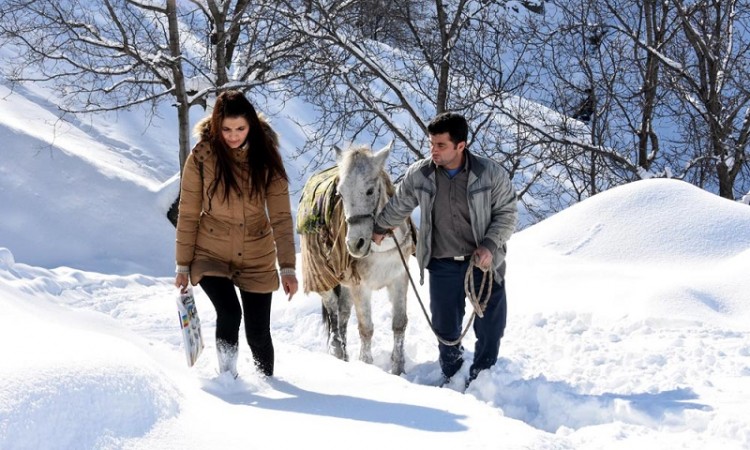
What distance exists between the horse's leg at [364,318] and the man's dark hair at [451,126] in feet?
5.51

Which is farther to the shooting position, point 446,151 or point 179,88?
point 179,88

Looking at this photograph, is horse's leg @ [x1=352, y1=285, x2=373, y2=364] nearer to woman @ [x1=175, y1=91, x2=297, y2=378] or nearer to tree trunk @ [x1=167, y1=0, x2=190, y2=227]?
woman @ [x1=175, y1=91, x2=297, y2=378]

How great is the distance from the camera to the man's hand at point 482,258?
4492 millimetres

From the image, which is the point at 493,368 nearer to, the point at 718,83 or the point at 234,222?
the point at 234,222

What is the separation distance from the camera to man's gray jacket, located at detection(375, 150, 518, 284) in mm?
4602

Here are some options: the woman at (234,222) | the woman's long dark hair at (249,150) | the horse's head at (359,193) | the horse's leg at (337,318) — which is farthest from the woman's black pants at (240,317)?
the horse's leg at (337,318)

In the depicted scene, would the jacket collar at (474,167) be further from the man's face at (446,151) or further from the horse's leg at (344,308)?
the horse's leg at (344,308)

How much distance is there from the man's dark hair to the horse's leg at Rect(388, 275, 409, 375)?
1.53 metres

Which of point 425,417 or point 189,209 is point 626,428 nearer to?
point 425,417

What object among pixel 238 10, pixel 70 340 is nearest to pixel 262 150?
pixel 70 340

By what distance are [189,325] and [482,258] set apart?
1.66 m

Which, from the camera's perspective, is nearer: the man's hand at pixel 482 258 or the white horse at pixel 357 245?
the man's hand at pixel 482 258

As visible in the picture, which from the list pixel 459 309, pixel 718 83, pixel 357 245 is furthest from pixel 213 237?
pixel 718 83

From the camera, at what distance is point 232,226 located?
4082 mm
